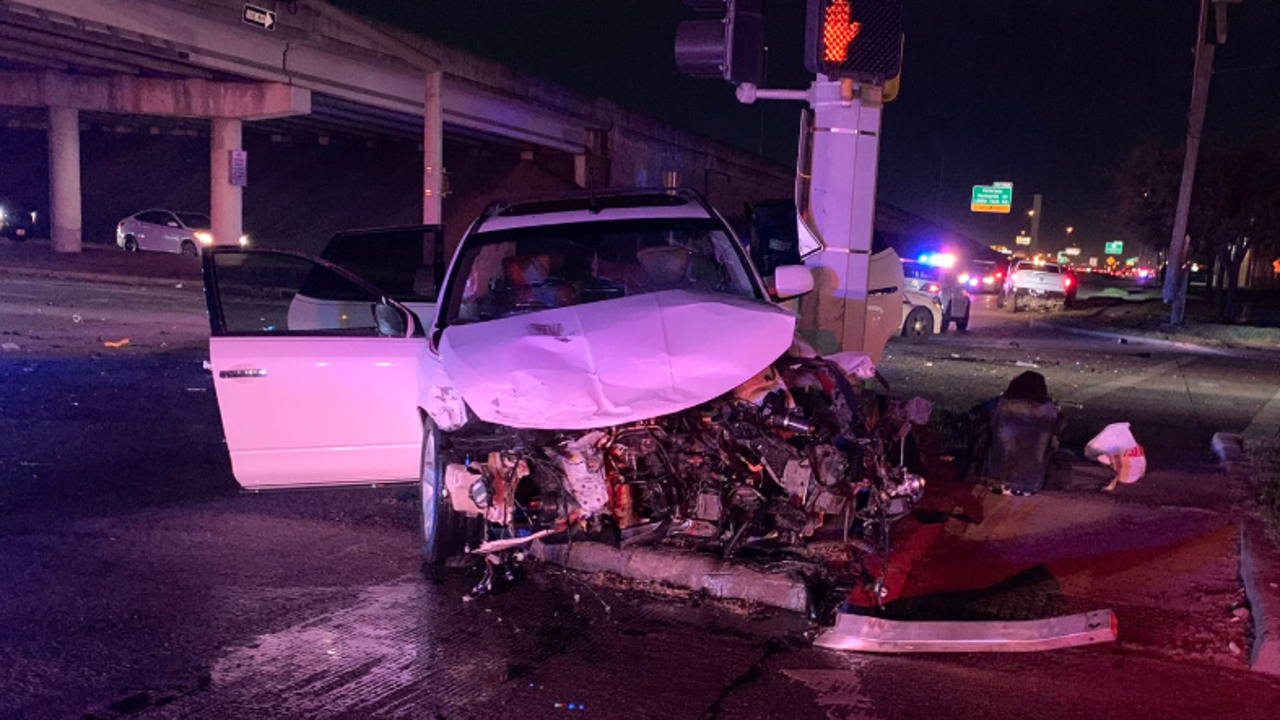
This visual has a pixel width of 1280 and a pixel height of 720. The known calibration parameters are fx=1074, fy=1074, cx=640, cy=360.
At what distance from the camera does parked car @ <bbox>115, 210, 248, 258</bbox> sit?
120 ft

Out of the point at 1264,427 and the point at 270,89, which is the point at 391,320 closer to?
the point at 1264,427

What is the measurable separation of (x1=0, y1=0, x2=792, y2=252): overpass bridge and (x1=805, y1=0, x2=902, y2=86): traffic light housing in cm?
1719

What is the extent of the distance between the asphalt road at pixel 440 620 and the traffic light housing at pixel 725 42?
3.43 m

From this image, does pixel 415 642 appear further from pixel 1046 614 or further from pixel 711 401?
pixel 1046 614

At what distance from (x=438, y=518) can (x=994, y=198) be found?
99.5 metres

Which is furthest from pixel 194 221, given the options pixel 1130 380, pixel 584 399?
pixel 584 399

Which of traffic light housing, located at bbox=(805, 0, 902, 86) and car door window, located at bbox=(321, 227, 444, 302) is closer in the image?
traffic light housing, located at bbox=(805, 0, 902, 86)

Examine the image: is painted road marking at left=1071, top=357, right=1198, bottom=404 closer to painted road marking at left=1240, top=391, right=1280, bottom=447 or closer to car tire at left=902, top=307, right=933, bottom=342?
painted road marking at left=1240, top=391, right=1280, bottom=447

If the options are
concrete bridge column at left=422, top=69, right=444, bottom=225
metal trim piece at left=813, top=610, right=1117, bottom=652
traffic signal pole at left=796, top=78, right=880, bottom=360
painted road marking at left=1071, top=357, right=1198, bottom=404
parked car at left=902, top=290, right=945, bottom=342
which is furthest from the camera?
concrete bridge column at left=422, top=69, right=444, bottom=225

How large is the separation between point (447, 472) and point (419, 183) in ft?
150

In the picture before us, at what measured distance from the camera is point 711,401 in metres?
5.28

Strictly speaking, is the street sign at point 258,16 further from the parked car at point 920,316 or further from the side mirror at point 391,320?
the side mirror at point 391,320

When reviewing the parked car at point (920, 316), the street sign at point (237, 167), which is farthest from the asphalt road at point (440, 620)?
the street sign at point (237, 167)

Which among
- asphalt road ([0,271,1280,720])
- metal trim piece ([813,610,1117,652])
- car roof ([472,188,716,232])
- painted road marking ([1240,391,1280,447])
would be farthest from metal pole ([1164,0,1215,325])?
metal trim piece ([813,610,1117,652])
